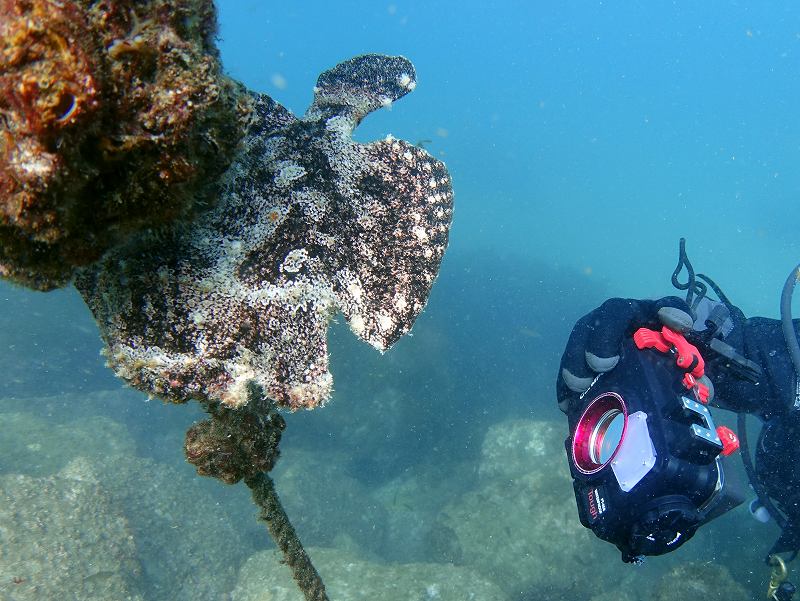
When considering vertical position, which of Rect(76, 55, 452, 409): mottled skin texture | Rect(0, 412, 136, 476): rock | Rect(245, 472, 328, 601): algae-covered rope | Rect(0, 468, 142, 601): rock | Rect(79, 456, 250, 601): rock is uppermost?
Rect(76, 55, 452, 409): mottled skin texture

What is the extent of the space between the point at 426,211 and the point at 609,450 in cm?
214

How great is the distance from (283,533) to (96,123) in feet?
6.12

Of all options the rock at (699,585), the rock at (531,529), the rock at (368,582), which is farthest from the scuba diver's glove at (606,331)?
the rock at (531,529)

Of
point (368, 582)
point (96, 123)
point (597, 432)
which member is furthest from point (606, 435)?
point (368, 582)

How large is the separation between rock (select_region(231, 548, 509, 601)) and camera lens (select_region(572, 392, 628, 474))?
5.41 meters

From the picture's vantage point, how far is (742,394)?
160 inches

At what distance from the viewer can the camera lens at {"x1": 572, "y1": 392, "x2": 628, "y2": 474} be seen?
3.02 meters

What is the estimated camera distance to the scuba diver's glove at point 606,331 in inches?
122

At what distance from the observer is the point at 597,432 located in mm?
3152

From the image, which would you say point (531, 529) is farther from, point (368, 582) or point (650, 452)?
point (650, 452)

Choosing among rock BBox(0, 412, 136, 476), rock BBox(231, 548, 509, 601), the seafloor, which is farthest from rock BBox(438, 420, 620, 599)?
rock BBox(0, 412, 136, 476)

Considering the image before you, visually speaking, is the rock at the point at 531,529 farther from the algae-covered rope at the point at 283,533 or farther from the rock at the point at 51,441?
the algae-covered rope at the point at 283,533

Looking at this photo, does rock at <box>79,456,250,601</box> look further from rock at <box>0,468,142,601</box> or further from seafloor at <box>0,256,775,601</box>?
rock at <box>0,468,142,601</box>

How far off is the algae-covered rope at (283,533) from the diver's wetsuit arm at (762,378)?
3.54 metres
